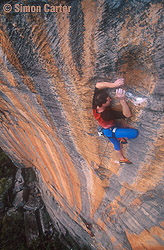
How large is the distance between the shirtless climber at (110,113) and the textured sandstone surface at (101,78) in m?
0.10

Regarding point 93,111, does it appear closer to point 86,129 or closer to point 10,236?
point 86,129

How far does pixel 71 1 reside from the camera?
4.80ft

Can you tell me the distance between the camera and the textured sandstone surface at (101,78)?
4.67 ft

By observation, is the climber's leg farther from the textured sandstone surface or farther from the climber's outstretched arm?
the climber's outstretched arm

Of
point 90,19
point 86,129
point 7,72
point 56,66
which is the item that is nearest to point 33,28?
point 56,66

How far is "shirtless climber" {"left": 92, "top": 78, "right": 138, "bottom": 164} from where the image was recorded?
1746 millimetres

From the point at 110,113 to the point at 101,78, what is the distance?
1.72 feet

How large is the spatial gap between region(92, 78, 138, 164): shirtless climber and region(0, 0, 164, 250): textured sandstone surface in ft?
0.32

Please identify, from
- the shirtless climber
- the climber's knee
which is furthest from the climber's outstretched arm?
the climber's knee

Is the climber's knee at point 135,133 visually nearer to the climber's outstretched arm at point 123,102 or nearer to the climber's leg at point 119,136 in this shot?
the climber's leg at point 119,136

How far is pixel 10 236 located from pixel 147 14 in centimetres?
1038

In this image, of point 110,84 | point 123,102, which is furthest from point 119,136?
point 110,84

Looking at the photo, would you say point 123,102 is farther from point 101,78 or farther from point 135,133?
point 135,133

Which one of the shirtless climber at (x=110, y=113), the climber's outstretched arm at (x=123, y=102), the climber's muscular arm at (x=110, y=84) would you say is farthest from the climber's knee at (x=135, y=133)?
the climber's muscular arm at (x=110, y=84)
